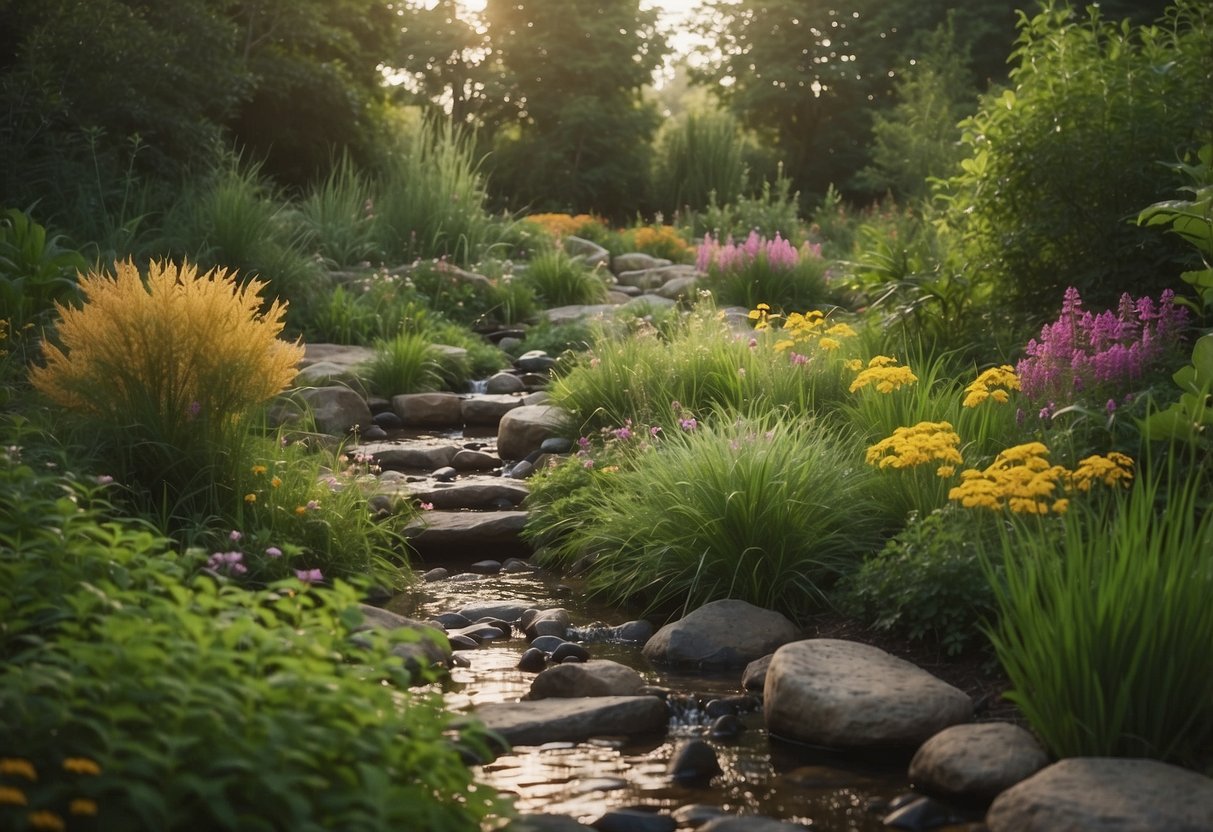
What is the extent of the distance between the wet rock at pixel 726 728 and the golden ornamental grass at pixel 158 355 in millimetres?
2513

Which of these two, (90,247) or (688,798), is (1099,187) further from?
(90,247)

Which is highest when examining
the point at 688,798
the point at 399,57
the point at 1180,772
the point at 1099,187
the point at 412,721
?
the point at 399,57

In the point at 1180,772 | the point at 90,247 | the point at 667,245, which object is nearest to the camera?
the point at 1180,772

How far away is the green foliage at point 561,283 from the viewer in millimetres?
13438

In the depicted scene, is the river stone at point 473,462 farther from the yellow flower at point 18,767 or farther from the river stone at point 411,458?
the yellow flower at point 18,767

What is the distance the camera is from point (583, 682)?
4.23m

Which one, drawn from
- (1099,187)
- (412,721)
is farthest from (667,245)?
(412,721)

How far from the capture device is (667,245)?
1786 centimetres

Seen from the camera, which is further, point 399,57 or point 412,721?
point 399,57

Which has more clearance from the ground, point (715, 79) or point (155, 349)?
point (715, 79)

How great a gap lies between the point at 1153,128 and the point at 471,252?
894 centimetres

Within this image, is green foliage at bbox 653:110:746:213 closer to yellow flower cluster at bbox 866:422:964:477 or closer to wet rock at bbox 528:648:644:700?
yellow flower cluster at bbox 866:422:964:477

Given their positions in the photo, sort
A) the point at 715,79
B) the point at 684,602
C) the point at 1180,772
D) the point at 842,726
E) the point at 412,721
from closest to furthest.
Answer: the point at 412,721
the point at 1180,772
the point at 842,726
the point at 684,602
the point at 715,79

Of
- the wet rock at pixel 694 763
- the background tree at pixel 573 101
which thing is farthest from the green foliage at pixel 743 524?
the background tree at pixel 573 101
